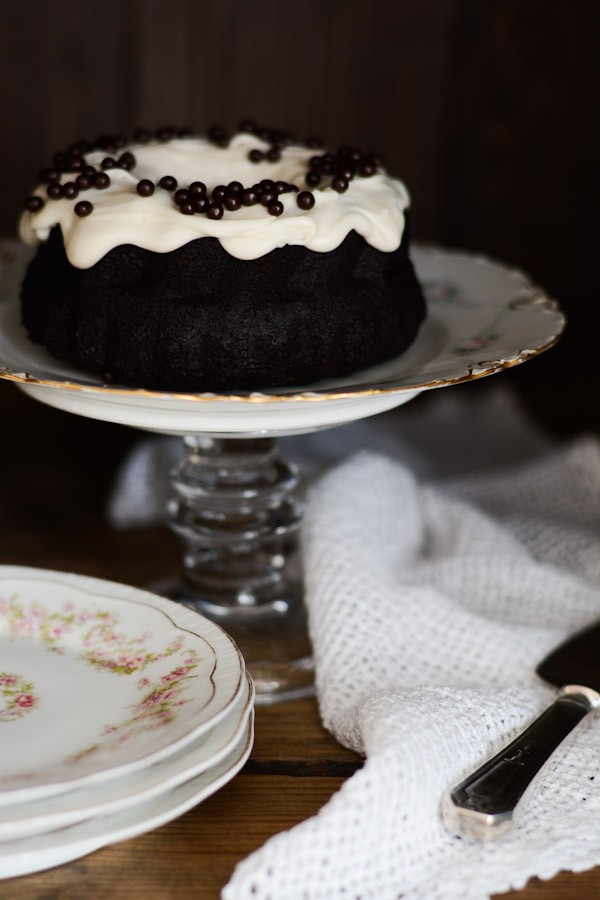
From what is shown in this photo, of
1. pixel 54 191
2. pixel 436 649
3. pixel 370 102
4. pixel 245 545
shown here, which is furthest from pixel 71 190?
pixel 370 102

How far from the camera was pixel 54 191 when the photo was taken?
2.75 ft

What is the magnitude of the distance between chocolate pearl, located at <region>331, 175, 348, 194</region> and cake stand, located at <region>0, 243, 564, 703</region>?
0.45 feet

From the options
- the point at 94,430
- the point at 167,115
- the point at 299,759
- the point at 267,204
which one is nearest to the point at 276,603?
the point at 299,759

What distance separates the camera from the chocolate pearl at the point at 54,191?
837mm

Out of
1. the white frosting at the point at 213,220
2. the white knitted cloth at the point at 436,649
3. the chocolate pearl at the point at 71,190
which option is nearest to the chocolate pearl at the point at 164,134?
the white frosting at the point at 213,220

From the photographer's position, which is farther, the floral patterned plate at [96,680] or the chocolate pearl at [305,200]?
the chocolate pearl at [305,200]

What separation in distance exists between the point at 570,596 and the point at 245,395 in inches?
14.7

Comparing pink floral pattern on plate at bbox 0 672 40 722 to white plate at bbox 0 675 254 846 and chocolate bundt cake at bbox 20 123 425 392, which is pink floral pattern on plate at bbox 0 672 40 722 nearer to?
white plate at bbox 0 675 254 846

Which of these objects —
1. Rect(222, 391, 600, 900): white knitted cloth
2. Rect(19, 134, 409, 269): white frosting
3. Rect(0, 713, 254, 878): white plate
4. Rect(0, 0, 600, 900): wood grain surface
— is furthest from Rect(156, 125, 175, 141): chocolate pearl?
Rect(0, 713, 254, 878): white plate

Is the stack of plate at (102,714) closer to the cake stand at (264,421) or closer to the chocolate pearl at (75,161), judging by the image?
the cake stand at (264,421)

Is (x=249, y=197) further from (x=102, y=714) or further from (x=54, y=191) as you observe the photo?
(x=102, y=714)

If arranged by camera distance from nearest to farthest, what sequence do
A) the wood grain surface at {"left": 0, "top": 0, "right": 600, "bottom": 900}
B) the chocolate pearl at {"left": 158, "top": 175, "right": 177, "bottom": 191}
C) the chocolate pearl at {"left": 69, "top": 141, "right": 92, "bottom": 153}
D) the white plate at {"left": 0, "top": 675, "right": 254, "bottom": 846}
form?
the white plate at {"left": 0, "top": 675, "right": 254, "bottom": 846} < the chocolate pearl at {"left": 158, "top": 175, "right": 177, "bottom": 191} < the chocolate pearl at {"left": 69, "top": 141, "right": 92, "bottom": 153} < the wood grain surface at {"left": 0, "top": 0, "right": 600, "bottom": 900}

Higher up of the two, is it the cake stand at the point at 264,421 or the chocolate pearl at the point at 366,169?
the chocolate pearl at the point at 366,169

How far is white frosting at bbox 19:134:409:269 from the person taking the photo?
0.77 metres
